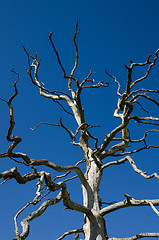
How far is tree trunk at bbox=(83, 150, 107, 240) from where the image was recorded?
433 centimetres

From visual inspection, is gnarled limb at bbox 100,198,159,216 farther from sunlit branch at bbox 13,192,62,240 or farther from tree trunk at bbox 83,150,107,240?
sunlit branch at bbox 13,192,62,240

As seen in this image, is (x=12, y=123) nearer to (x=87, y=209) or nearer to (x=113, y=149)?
(x=87, y=209)

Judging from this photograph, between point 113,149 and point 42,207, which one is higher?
point 113,149

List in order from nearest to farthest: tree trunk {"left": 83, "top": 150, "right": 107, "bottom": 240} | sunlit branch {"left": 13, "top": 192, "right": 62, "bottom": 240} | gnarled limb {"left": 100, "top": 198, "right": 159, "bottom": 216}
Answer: sunlit branch {"left": 13, "top": 192, "right": 62, "bottom": 240} → gnarled limb {"left": 100, "top": 198, "right": 159, "bottom": 216} → tree trunk {"left": 83, "top": 150, "right": 107, "bottom": 240}

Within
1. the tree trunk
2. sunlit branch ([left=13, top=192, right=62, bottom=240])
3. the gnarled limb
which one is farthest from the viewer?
the tree trunk

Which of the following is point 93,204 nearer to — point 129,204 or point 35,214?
point 129,204

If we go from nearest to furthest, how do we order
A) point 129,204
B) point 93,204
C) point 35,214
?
point 35,214 → point 129,204 → point 93,204

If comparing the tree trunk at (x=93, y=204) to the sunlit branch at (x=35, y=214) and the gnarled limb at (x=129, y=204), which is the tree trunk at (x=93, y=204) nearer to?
the gnarled limb at (x=129, y=204)

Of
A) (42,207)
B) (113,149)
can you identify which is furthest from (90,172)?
(42,207)

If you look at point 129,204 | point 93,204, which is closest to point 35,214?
point 93,204

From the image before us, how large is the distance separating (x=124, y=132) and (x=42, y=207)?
3033mm

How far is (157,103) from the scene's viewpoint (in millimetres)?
4480

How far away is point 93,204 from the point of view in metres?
4.71

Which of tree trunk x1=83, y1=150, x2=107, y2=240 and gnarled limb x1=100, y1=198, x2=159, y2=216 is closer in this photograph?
gnarled limb x1=100, y1=198, x2=159, y2=216
